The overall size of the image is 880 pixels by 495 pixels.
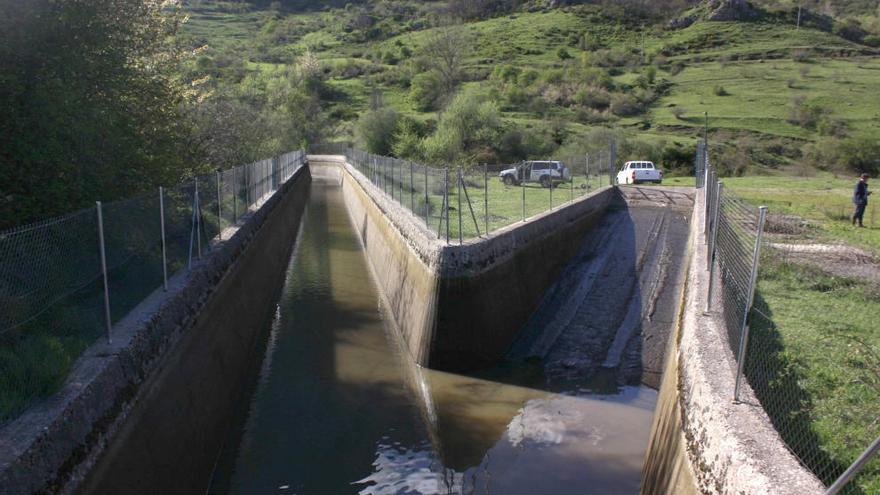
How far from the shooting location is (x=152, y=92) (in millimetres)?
15711

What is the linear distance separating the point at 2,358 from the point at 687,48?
11394 cm

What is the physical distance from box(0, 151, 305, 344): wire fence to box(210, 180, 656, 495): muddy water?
2775 mm

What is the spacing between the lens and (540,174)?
35938 millimetres

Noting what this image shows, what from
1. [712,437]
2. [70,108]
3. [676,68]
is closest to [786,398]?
[712,437]

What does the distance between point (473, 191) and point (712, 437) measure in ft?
89.0

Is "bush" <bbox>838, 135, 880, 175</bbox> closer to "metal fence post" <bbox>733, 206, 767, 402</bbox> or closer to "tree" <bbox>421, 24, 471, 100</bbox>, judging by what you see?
"metal fence post" <bbox>733, 206, 767, 402</bbox>

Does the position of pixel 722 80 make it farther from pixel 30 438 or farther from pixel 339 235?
pixel 30 438

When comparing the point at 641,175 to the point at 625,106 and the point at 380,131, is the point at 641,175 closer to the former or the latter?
the point at 380,131

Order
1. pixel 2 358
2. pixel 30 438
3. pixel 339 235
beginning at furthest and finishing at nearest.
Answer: pixel 339 235 → pixel 2 358 → pixel 30 438

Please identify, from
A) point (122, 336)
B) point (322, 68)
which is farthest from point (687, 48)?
point (122, 336)

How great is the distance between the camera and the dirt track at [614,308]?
47.4ft

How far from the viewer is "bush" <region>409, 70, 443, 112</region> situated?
85.9 m

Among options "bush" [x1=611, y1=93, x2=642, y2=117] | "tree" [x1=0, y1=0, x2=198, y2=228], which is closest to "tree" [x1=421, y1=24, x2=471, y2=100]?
"bush" [x1=611, y1=93, x2=642, y2=117]

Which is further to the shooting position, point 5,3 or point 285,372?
point 285,372
